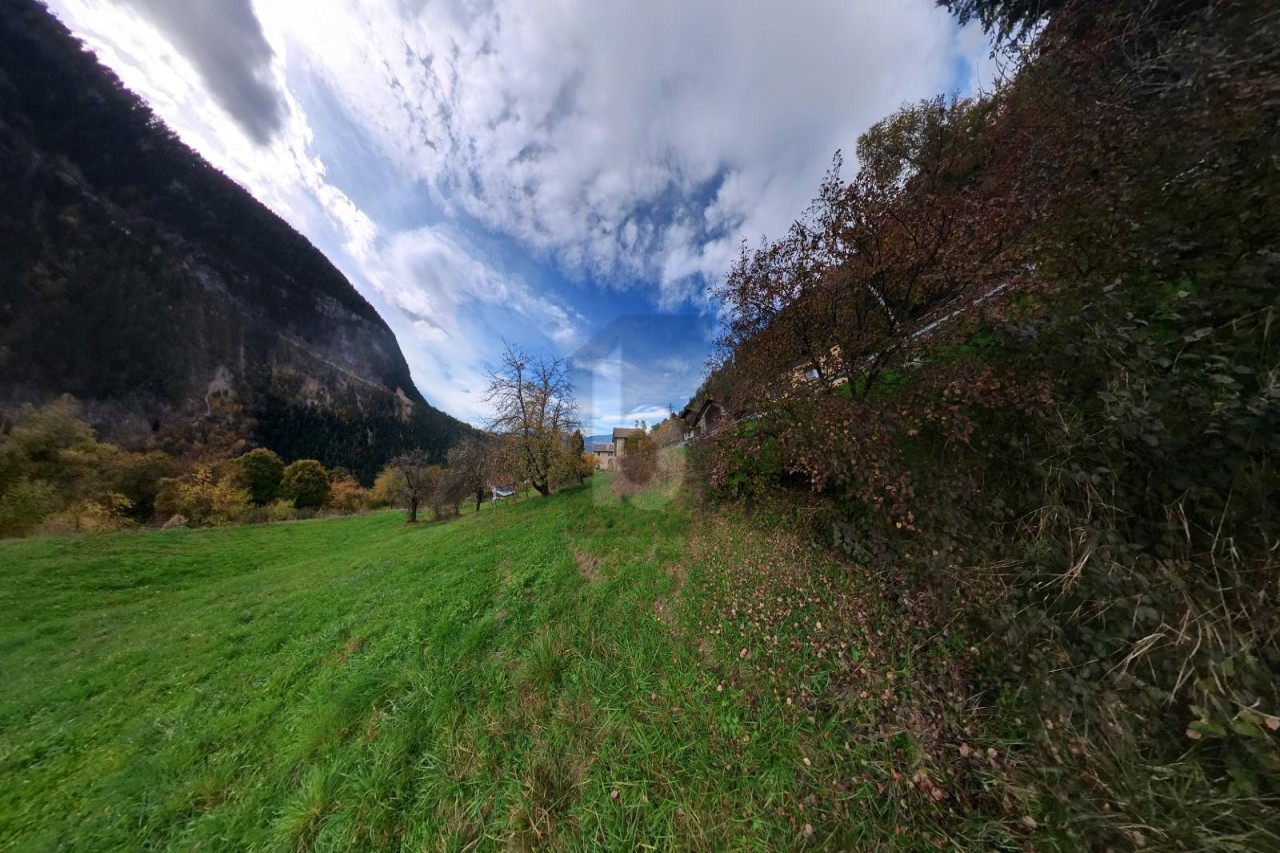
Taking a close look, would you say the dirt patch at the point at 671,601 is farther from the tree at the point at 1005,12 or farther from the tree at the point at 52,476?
the tree at the point at 52,476

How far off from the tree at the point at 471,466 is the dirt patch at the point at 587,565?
12356mm

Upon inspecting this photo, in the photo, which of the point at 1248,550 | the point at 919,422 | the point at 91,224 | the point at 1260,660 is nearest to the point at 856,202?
the point at 919,422

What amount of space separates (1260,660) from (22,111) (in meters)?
127

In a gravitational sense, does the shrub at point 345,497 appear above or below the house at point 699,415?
below

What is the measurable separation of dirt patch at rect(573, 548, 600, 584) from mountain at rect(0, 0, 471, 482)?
6805cm

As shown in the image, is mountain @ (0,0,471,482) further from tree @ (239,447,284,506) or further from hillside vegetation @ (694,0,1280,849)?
hillside vegetation @ (694,0,1280,849)

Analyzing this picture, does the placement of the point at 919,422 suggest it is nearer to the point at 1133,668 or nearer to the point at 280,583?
the point at 1133,668

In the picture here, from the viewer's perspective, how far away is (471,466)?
20062mm

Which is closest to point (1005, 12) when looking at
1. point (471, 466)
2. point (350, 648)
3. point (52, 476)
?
point (350, 648)

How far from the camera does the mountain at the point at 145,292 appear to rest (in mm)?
49312

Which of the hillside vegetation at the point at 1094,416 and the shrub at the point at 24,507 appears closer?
the hillside vegetation at the point at 1094,416

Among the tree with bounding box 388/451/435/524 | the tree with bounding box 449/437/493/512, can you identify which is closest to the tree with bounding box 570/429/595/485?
the tree with bounding box 449/437/493/512

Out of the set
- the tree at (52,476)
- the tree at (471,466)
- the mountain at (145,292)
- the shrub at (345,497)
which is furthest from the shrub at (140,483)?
the mountain at (145,292)

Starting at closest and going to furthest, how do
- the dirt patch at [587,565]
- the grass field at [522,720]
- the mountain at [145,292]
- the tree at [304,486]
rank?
1. the grass field at [522,720]
2. the dirt patch at [587,565]
3. the tree at [304,486]
4. the mountain at [145,292]
